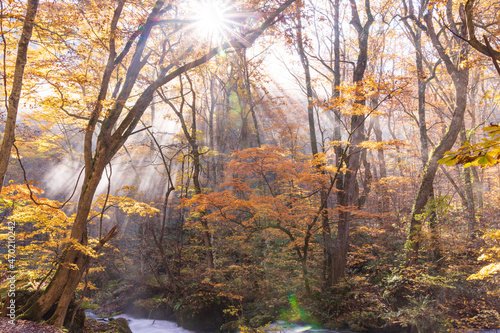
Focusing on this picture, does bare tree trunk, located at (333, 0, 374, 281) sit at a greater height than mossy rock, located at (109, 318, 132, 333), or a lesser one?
greater

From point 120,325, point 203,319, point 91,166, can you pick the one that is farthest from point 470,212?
point 120,325

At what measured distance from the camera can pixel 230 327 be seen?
26.7 ft

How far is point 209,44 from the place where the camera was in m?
9.53

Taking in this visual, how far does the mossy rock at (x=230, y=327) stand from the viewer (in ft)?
26.4

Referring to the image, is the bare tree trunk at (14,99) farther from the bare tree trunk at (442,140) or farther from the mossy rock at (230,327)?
the bare tree trunk at (442,140)

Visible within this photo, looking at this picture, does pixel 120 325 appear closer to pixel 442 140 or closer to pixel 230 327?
pixel 230 327

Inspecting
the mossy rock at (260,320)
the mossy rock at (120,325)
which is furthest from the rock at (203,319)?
the mossy rock at (120,325)

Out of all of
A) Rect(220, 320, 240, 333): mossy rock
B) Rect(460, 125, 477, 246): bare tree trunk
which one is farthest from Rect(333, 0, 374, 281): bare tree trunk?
Rect(220, 320, 240, 333): mossy rock

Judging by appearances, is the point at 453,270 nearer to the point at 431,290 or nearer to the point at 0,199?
the point at 431,290

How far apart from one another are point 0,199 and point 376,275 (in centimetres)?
1008

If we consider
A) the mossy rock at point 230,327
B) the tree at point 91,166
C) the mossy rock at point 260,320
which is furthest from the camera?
the mossy rock at point 230,327

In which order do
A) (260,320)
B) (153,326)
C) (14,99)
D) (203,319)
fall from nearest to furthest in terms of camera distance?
1. (14,99)
2. (260,320)
3. (203,319)
4. (153,326)

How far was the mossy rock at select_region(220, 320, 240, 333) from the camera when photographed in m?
8.05

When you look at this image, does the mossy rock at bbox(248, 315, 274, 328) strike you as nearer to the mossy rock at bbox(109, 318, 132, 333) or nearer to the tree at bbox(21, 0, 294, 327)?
the mossy rock at bbox(109, 318, 132, 333)
